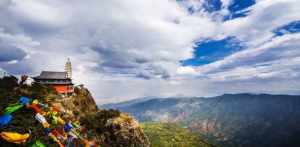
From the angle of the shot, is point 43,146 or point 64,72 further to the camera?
point 64,72

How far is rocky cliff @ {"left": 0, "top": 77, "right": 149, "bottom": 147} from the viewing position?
4895cm

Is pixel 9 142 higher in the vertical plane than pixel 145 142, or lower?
higher

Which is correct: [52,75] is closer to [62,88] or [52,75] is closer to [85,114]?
[62,88]

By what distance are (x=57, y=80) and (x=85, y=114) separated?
1631cm

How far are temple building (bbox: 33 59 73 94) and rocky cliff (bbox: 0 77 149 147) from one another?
3.79 metres

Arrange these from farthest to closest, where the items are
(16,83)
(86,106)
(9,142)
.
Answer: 1. (86,106)
2. (16,83)
3. (9,142)

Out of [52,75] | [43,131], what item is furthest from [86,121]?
[43,131]

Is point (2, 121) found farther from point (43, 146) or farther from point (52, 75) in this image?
point (52, 75)

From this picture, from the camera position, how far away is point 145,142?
7962cm

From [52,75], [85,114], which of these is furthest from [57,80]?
[85,114]

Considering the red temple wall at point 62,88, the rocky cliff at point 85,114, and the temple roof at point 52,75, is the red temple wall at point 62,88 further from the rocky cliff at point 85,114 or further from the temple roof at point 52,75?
the temple roof at point 52,75

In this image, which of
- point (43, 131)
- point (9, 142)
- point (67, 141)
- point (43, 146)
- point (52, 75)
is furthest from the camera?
point (52, 75)

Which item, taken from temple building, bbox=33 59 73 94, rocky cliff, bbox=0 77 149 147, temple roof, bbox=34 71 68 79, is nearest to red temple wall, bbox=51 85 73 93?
temple building, bbox=33 59 73 94

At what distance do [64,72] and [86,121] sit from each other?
2298cm
